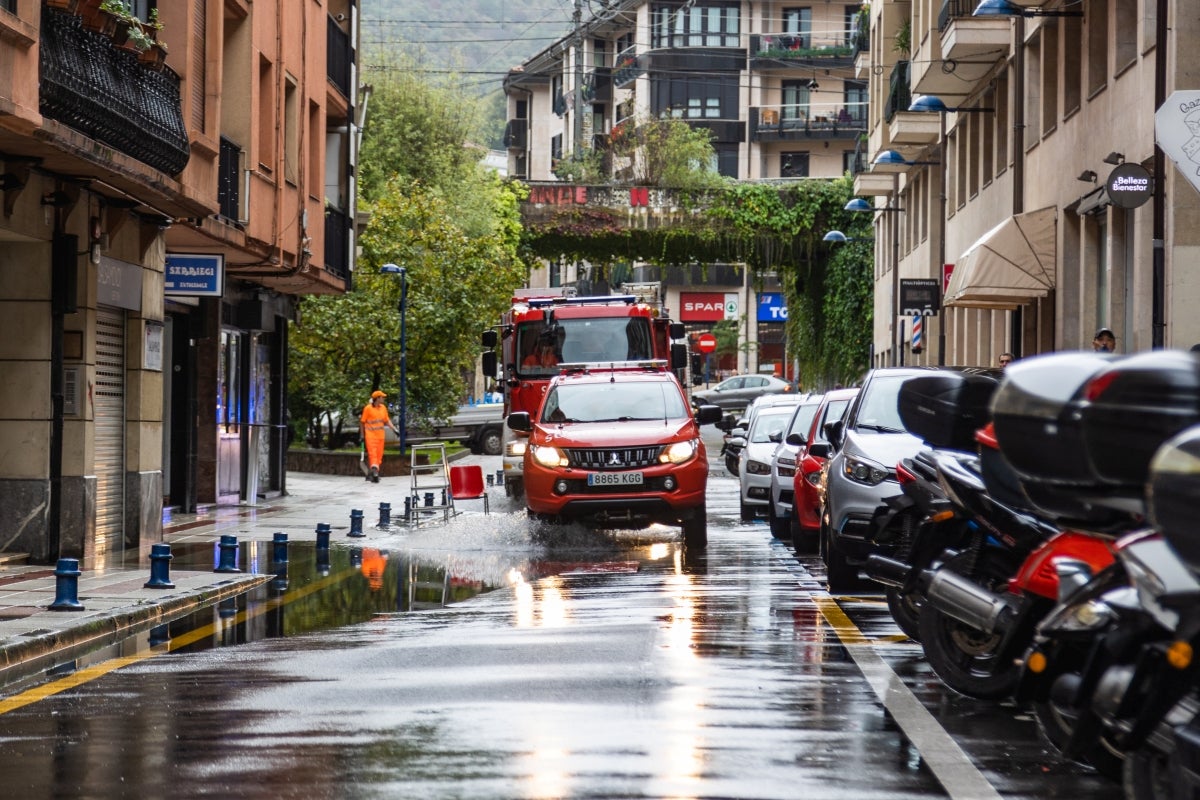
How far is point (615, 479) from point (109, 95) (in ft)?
21.8

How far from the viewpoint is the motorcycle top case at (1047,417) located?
5.49 meters

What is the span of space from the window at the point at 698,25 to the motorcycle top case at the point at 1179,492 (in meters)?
100.0

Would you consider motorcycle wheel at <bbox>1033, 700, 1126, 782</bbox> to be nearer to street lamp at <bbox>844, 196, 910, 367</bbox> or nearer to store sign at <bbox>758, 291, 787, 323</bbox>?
street lamp at <bbox>844, 196, 910, 367</bbox>

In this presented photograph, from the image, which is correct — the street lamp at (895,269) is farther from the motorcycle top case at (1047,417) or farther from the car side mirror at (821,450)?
the motorcycle top case at (1047,417)

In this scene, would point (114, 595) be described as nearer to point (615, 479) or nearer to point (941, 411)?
point (941, 411)

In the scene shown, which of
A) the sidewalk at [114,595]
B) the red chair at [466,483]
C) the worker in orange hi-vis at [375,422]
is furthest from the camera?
the worker in orange hi-vis at [375,422]

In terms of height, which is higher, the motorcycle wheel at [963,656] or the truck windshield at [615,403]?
the truck windshield at [615,403]

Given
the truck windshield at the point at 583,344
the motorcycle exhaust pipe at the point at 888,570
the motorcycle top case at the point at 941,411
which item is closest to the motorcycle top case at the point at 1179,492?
the motorcycle top case at the point at 941,411

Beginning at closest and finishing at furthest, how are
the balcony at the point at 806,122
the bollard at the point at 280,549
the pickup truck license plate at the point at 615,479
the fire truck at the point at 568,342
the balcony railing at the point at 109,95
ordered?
the balcony railing at the point at 109,95, the bollard at the point at 280,549, the pickup truck license plate at the point at 615,479, the fire truck at the point at 568,342, the balcony at the point at 806,122

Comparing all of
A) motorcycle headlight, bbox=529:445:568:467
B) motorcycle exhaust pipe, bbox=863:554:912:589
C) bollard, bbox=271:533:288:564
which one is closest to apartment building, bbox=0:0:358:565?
bollard, bbox=271:533:288:564

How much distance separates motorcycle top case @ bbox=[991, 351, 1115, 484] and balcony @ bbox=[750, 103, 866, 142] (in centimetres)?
9654

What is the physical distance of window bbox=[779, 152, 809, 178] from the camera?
103 meters

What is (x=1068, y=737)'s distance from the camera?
6340 mm

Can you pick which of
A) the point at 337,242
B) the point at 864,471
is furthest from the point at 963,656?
the point at 337,242
